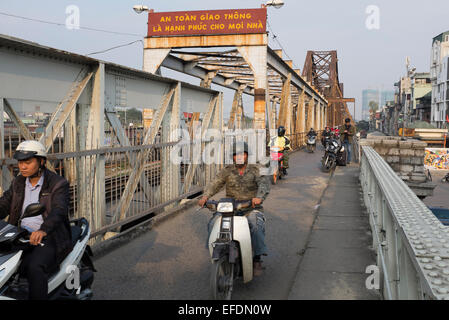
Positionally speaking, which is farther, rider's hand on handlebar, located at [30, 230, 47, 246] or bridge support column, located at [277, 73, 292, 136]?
bridge support column, located at [277, 73, 292, 136]

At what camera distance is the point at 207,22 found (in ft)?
54.1

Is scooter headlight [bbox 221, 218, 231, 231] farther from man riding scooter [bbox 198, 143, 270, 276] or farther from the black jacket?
the black jacket

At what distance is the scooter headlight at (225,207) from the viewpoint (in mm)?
3805

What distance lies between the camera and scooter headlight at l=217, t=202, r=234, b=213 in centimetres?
380

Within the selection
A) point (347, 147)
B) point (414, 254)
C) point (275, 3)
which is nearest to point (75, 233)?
point (414, 254)

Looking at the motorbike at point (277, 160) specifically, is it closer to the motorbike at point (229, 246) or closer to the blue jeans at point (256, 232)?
the blue jeans at point (256, 232)

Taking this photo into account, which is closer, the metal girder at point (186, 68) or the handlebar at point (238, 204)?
the handlebar at point (238, 204)

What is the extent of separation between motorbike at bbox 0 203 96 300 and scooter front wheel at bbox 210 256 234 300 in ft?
3.23

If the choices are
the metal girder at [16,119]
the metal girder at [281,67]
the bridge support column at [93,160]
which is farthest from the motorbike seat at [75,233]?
the metal girder at [281,67]

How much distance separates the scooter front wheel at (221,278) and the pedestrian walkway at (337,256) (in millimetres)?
645

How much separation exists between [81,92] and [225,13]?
40.0 feet

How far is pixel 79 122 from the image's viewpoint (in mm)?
A: 5598

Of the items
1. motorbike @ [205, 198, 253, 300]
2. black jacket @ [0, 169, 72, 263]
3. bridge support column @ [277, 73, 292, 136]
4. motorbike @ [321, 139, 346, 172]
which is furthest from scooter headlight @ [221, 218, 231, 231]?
bridge support column @ [277, 73, 292, 136]
